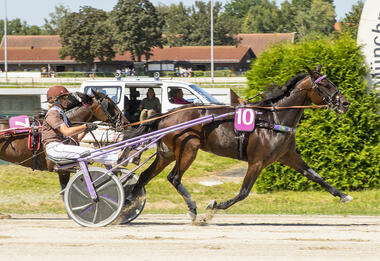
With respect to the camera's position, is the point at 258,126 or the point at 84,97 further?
the point at 84,97

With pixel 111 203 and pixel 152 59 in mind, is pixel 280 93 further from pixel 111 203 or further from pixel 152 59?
pixel 152 59

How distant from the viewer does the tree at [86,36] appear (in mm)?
62969

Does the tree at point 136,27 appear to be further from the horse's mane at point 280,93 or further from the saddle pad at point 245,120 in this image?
the saddle pad at point 245,120

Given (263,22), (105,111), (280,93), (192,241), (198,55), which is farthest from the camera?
(263,22)

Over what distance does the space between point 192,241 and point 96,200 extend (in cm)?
153

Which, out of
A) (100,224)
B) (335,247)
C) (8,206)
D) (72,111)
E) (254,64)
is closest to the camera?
(335,247)

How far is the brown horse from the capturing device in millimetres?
8977

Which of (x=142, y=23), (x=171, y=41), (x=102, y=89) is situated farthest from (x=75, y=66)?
(x=102, y=89)

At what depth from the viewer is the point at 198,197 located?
12.7 meters

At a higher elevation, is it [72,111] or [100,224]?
[72,111]

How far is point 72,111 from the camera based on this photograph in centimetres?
888

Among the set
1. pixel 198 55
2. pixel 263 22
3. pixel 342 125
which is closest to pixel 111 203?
pixel 342 125

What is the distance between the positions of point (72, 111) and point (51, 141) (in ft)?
3.39

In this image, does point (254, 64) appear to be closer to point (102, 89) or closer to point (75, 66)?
point (102, 89)
